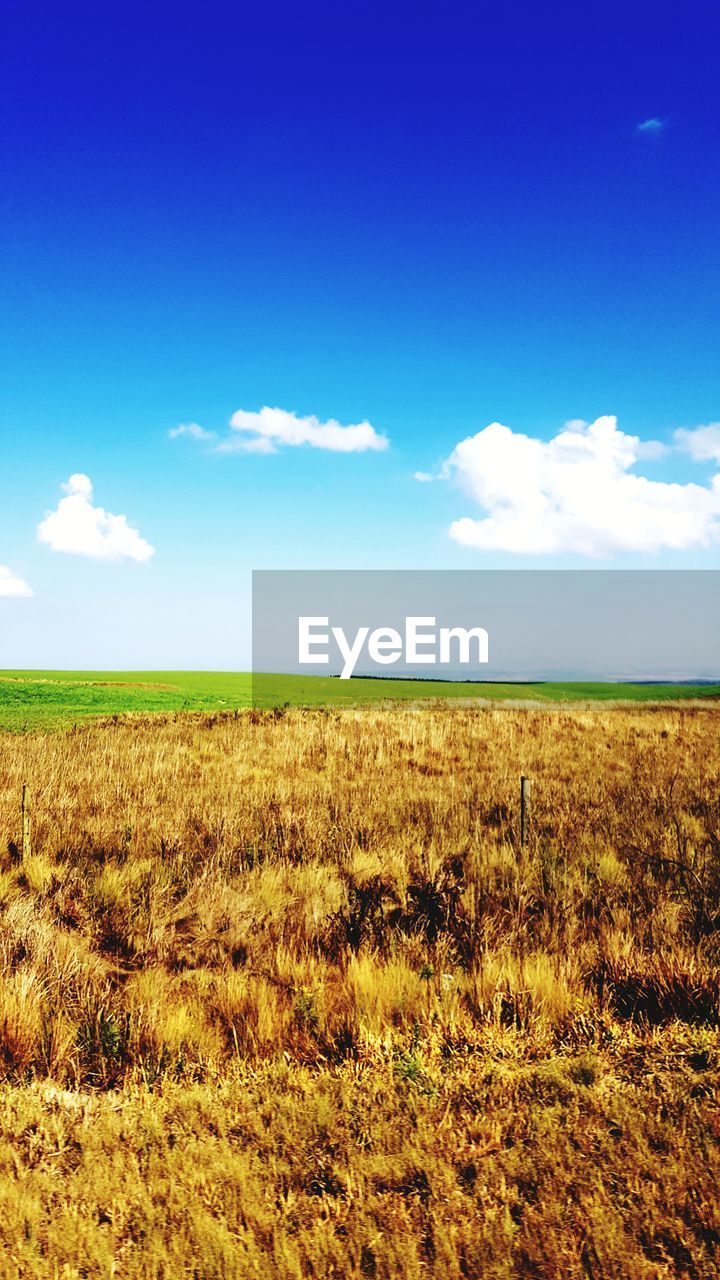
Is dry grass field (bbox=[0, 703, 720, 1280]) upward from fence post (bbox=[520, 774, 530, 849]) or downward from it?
downward

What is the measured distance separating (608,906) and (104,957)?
4794 mm

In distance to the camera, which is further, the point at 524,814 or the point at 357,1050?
the point at 524,814

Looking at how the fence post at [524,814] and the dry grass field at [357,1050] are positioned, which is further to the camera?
the fence post at [524,814]

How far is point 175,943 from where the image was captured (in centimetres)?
635

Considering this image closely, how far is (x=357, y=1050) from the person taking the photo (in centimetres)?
448

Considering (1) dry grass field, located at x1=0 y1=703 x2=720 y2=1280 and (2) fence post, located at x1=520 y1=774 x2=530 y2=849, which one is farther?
(2) fence post, located at x1=520 y1=774 x2=530 y2=849

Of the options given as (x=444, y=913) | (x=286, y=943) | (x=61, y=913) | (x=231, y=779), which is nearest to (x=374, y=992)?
(x=286, y=943)

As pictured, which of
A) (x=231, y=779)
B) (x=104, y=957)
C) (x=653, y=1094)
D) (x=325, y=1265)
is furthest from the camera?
(x=231, y=779)

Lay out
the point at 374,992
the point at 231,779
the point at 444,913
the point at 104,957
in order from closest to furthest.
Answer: the point at 374,992
the point at 104,957
the point at 444,913
the point at 231,779

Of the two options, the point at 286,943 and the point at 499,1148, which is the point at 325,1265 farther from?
the point at 286,943

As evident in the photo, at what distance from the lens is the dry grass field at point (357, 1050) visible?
3.03m

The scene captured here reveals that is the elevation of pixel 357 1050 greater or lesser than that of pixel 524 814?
lesser

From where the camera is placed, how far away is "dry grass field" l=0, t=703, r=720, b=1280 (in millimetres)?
3033

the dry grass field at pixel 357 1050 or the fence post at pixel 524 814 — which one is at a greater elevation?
the fence post at pixel 524 814
